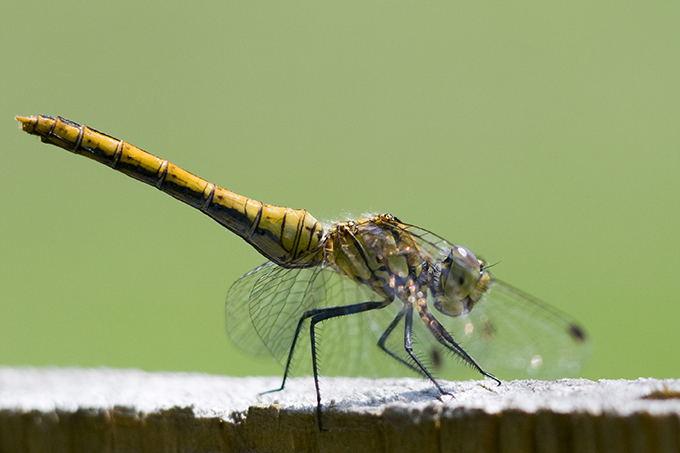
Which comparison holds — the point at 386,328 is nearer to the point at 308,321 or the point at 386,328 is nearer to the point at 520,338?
the point at 308,321

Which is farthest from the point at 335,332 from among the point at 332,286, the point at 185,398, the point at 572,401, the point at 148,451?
the point at 572,401

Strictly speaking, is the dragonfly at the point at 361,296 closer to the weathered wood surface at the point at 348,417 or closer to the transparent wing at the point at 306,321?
the transparent wing at the point at 306,321

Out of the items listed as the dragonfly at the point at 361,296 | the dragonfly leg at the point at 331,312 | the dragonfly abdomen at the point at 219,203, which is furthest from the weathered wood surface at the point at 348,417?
the dragonfly abdomen at the point at 219,203

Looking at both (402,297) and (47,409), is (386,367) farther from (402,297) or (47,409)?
(47,409)

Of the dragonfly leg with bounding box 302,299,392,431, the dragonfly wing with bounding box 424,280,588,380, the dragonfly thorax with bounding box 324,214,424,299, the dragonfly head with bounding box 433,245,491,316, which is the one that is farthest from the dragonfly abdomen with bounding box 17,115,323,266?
the dragonfly wing with bounding box 424,280,588,380

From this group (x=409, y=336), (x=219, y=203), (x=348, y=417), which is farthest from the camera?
(x=219, y=203)

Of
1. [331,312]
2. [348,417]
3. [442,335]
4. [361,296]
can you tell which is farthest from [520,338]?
[348,417]
